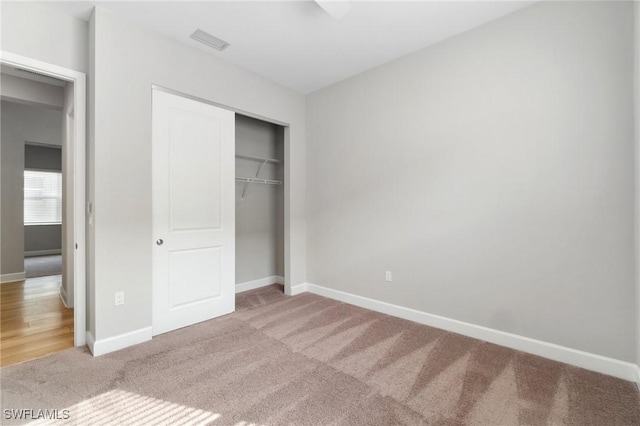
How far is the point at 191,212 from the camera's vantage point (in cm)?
296

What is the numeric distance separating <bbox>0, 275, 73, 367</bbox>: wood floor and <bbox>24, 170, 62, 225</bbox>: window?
3.99 m

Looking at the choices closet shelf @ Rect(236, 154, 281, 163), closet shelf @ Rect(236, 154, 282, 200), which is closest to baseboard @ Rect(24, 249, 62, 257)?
closet shelf @ Rect(236, 154, 282, 200)

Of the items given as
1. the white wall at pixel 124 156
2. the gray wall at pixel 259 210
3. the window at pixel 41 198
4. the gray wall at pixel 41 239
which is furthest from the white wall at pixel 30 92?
the gray wall at pixel 41 239

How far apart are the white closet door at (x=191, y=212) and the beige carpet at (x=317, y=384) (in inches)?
15.9

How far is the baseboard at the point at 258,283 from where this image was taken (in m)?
4.05

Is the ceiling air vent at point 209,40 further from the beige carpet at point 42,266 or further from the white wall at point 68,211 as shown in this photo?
the beige carpet at point 42,266

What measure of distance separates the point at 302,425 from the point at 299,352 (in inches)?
31.9

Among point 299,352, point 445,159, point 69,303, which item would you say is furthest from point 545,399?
point 69,303

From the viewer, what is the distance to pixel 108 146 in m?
2.39

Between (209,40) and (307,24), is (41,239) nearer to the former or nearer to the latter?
(209,40)

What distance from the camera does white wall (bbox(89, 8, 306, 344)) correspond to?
234cm

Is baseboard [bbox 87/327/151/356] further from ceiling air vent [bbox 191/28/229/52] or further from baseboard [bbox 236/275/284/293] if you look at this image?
ceiling air vent [bbox 191/28/229/52]

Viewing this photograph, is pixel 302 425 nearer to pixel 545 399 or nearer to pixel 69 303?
pixel 545 399

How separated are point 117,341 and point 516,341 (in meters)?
3.38
